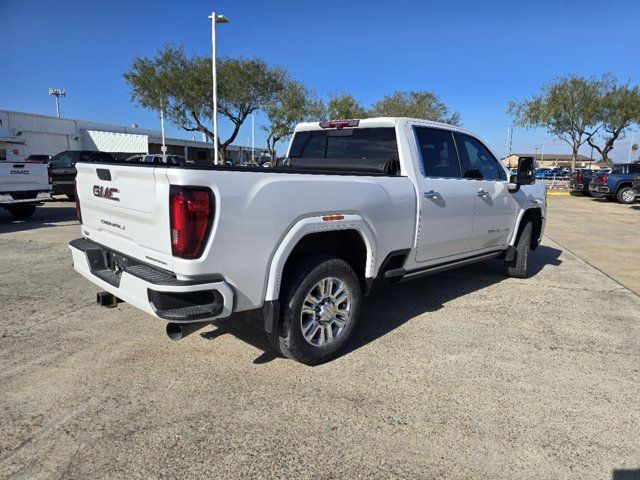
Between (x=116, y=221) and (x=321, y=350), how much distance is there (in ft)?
5.90

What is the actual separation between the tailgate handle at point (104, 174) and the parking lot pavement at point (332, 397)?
143 centimetres

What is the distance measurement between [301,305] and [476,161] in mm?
3145

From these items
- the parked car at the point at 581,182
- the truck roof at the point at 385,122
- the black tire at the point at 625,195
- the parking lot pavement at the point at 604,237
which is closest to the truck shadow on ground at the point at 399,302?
the parking lot pavement at the point at 604,237

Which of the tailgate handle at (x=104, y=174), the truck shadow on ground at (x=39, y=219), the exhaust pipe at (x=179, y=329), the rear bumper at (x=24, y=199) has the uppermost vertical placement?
the tailgate handle at (x=104, y=174)

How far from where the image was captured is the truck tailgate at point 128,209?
2.72m

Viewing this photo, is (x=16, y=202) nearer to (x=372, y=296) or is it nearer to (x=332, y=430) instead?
(x=372, y=296)

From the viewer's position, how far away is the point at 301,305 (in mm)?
3254

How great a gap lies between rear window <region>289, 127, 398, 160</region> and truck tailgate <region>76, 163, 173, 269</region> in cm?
232

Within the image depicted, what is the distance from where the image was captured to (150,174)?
2.75 metres

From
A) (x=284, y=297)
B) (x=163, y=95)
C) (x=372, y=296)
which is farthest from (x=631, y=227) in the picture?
(x=163, y=95)

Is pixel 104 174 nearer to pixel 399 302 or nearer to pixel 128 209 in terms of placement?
pixel 128 209

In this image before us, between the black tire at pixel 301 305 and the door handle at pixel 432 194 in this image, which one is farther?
the door handle at pixel 432 194

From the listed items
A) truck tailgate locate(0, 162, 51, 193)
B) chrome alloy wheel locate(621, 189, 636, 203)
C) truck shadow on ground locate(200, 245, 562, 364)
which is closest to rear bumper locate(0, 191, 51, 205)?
truck tailgate locate(0, 162, 51, 193)

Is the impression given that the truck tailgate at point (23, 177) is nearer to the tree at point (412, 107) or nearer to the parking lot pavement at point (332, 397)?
the parking lot pavement at point (332, 397)
